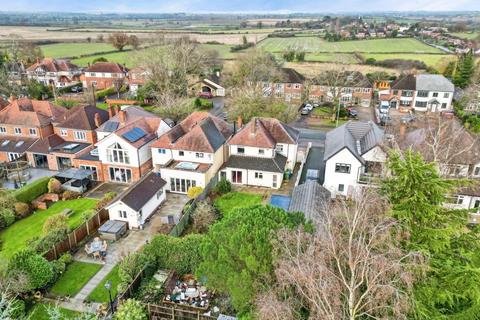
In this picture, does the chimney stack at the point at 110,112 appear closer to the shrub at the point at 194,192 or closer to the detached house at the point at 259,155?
the detached house at the point at 259,155

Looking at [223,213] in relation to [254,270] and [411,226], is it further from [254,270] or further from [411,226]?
[411,226]

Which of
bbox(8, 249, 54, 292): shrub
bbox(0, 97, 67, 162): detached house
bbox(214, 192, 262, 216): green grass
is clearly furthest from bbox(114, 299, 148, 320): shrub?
bbox(0, 97, 67, 162): detached house

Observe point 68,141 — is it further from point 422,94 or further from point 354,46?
point 354,46

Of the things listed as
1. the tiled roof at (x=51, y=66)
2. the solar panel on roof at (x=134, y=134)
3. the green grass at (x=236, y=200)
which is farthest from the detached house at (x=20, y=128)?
the tiled roof at (x=51, y=66)

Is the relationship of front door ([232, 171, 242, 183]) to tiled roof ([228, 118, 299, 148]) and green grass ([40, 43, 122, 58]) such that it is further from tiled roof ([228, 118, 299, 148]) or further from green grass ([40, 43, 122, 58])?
green grass ([40, 43, 122, 58])

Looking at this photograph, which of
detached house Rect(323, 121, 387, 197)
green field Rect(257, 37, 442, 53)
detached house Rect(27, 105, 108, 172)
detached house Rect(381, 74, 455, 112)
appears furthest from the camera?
green field Rect(257, 37, 442, 53)

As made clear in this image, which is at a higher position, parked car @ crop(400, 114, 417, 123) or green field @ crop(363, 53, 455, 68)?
green field @ crop(363, 53, 455, 68)
